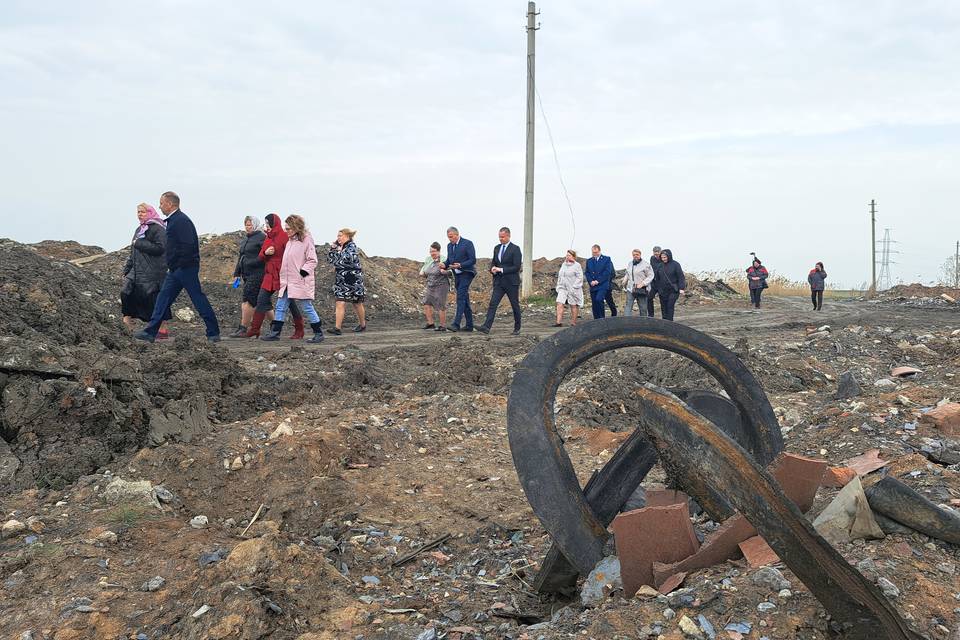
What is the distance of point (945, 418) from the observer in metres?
5.09

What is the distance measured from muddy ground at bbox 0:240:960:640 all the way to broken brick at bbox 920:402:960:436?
157 mm

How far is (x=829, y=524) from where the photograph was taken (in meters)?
3.14

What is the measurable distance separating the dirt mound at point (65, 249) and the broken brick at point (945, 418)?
21.1 meters

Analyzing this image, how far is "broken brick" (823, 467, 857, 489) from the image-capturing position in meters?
4.03

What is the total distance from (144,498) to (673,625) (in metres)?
3.34

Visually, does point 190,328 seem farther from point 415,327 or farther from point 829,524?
point 829,524

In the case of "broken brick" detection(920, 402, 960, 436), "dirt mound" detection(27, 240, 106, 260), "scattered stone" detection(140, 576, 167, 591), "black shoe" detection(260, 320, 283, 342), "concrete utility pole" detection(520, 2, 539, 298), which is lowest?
"scattered stone" detection(140, 576, 167, 591)

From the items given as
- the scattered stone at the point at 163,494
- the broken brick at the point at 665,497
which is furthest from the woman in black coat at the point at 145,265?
the broken brick at the point at 665,497

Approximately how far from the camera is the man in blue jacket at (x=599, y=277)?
1409 cm

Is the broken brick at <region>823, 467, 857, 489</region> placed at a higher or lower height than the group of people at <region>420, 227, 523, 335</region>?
lower

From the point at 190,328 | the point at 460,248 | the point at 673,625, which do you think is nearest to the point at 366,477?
the point at 673,625

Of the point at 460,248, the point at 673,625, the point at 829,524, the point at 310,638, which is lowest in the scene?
the point at 310,638

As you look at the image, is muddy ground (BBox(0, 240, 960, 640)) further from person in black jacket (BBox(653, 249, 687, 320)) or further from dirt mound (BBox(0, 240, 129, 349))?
person in black jacket (BBox(653, 249, 687, 320))

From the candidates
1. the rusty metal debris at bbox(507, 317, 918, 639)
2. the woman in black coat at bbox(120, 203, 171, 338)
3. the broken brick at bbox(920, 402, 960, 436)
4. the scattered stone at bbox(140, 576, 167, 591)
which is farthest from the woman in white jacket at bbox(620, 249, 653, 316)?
the scattered stone at bbox(140, 576, 167, 591)
